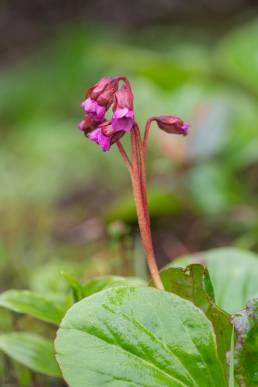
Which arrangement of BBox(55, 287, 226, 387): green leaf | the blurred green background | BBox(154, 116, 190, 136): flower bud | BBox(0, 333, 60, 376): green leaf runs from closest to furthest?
BBox(55, 287, 226, 387): green leaf
BBox(154, 116, 190, 136): flower bud
BBox(0, 333, 60, 376): green leaf
the blurred green background

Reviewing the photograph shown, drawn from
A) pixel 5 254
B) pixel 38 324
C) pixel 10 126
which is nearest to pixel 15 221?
pixel 5 254

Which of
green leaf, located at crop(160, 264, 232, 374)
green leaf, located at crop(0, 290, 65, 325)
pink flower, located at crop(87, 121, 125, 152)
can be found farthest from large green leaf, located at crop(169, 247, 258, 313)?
pink flower, located at crop(87, 121, 125, 152)

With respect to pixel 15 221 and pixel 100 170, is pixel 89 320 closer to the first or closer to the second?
pixel 15 221

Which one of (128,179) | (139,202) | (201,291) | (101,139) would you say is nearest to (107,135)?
(101,139)

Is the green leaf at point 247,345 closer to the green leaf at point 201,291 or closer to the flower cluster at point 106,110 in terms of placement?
the green leaf at point 201,291

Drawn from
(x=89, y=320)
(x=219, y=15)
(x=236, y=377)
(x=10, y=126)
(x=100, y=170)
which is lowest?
(x=236, y=377)

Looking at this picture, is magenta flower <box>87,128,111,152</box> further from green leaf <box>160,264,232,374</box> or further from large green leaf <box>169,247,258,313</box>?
large green leaf <box>169,247,258,313</box>

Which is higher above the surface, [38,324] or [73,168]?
[73,168]
